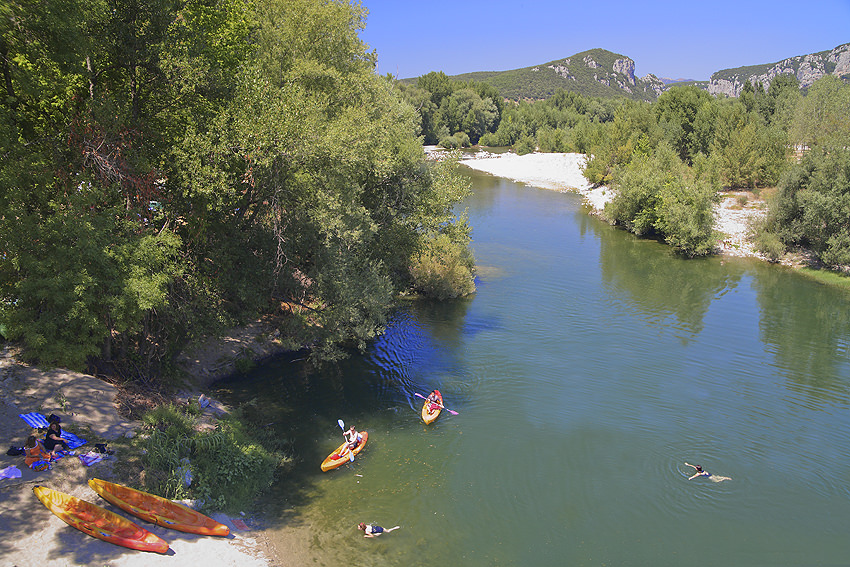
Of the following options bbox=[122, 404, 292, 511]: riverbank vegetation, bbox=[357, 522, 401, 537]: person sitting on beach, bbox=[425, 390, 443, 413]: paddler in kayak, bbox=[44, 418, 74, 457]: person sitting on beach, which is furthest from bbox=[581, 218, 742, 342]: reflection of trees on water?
bbox=[44, 418, 74, 457]: person sitting on beach

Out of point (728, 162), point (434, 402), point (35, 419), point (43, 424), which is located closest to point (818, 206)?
point (728, 162)

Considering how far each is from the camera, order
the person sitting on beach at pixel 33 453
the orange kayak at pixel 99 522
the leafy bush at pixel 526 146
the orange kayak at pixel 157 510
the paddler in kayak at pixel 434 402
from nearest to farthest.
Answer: the orange kayak at pixel 99 522 < the orange kayak at pixel 157 510 < the person sitting on beach at pixel 33 453 < the paddler in kayak at pixel 434 402 < the leafy bush at pixel 526 146

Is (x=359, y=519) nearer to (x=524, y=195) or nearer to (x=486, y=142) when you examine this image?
Result: (x=524, y=195)

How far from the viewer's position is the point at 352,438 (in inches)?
719

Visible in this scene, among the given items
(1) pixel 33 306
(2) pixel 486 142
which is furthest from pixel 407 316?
(2) pixel 486 142

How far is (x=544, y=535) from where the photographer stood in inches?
603

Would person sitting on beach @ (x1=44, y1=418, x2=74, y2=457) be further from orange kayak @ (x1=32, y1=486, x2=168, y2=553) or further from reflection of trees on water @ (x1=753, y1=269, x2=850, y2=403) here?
reflection of trees on water @ (x1=753, y1=269, x2=850, y2=403)

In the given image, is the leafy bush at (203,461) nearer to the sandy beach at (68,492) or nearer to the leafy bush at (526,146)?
the sandy beach at (68,492)

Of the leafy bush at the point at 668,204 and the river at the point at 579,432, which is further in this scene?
the leafy bush at the point at 668,204

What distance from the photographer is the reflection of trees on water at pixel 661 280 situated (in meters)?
33.2

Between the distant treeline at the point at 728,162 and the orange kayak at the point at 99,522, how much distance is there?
44.6m

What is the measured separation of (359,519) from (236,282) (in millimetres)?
10240

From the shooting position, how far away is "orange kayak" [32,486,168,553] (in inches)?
484

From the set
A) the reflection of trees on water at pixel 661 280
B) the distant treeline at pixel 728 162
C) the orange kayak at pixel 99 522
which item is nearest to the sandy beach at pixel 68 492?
the orange kayak at pixel 99 522
